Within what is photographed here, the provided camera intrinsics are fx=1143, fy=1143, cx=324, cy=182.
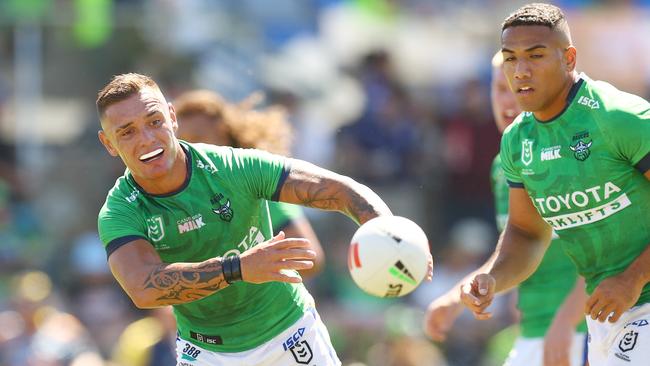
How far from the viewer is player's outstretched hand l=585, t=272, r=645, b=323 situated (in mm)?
5625

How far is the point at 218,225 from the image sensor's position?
6195mm

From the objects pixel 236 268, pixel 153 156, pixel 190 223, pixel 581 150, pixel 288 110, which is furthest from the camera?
pixel 288 110

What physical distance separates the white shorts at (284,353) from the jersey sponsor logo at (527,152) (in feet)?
4.88

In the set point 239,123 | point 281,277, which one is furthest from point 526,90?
point 239,123

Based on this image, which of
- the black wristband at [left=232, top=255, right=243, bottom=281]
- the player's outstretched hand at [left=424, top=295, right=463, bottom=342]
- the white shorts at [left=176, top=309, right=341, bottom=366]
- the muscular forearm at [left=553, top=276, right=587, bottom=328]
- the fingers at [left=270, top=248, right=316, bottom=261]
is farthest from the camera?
the player's outstretched hand at [left=424, top=295, right=463, bottom=342]

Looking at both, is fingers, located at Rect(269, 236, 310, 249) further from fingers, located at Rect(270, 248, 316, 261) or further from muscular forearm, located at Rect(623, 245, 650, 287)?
muscular forearm, located at Rect(623, 245, 650, 287)

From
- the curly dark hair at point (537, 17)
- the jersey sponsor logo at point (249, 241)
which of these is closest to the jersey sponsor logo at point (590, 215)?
the curly dark hair at point (537, 17)

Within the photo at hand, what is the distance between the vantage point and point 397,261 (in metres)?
5.64

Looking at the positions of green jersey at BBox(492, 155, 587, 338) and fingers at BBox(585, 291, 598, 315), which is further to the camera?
green jersey at BBox(492, 155, 587, 338)

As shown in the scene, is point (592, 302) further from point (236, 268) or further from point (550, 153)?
point (236, 268)

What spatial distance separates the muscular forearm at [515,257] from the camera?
6.27 meters

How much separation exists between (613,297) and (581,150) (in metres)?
0.77

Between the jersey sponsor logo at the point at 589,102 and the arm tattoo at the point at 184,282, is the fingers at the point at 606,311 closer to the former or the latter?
the jersey sponsor logo at the point at 589,102

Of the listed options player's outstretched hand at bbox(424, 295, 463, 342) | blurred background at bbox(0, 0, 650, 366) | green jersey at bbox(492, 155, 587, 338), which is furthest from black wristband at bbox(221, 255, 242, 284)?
blurred background at bbox(0, 0, 650, 366)
